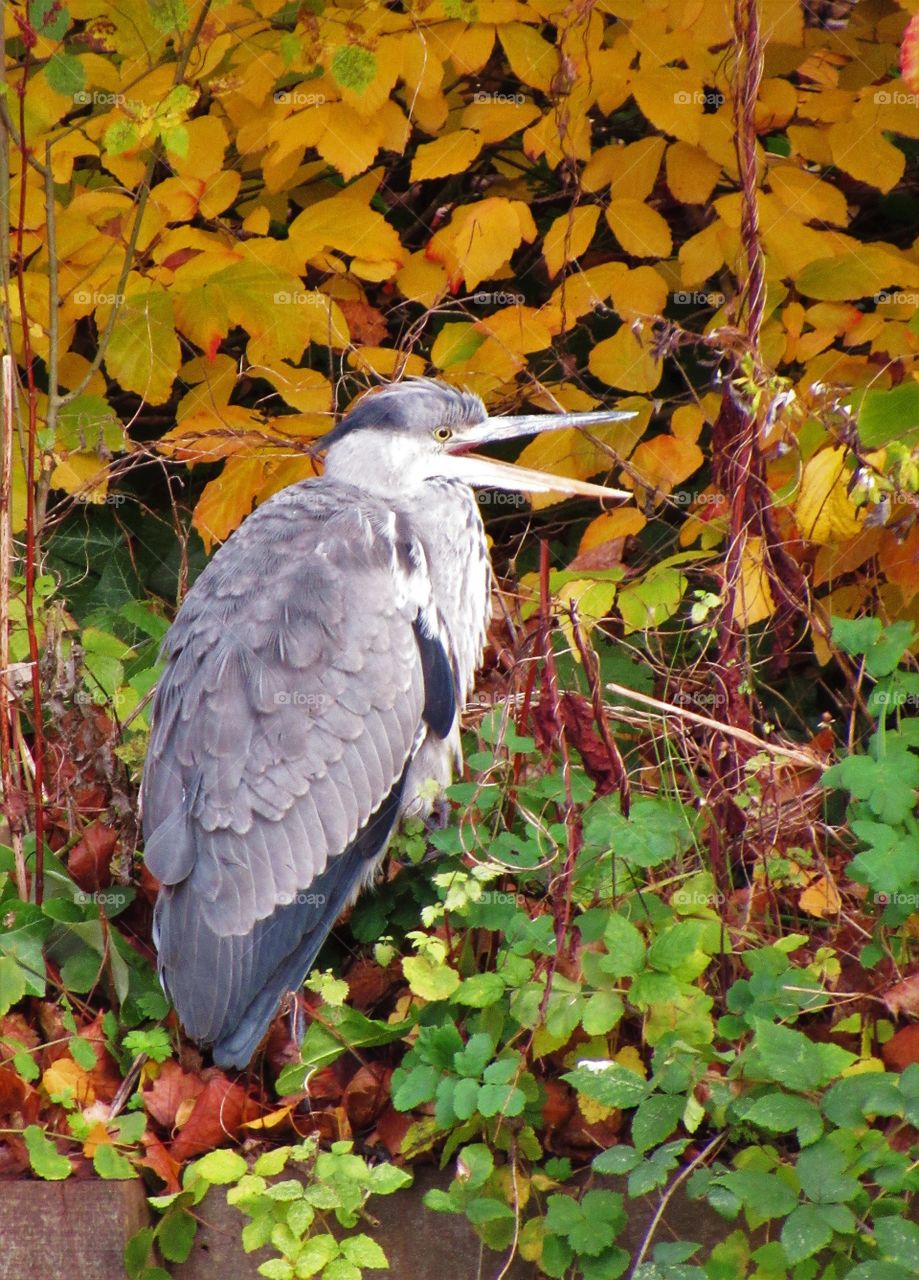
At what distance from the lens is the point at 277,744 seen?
9.88 feet

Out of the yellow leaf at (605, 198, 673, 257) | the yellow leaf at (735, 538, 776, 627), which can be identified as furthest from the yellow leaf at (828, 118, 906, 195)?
the yellow leaf at (735, 538, 776, 627)

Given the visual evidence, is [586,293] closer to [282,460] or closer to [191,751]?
[282,460]

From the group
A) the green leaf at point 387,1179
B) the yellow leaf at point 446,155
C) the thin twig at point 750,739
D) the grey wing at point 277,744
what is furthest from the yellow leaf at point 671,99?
the green leaf at point 387,1179

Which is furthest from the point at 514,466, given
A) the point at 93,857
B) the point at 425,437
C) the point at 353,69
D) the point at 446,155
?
the point at 93,857

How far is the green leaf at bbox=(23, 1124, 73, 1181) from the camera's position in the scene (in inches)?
97.4

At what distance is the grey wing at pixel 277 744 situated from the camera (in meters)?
2.85

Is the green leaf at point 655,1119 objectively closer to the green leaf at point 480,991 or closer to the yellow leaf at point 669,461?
the green leaf at point 480,991

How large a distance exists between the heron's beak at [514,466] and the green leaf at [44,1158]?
1.73 metres

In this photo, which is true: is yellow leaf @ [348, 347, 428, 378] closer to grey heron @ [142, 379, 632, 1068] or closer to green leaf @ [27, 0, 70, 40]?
grey heron @ [142, 379, 632, 1068]

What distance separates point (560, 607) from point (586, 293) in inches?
43.4

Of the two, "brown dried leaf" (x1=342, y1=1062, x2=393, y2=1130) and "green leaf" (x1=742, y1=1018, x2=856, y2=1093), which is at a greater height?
"green leaf" (x1=742, y1=1018, x2=856, y2=1093)

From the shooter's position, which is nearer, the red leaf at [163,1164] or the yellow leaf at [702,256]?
the red leaf at [163,1164]

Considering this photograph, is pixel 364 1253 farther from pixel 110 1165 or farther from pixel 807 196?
pixel 807 196

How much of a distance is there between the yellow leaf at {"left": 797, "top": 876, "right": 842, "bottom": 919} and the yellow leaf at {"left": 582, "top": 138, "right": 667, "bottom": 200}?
1.78 meters
